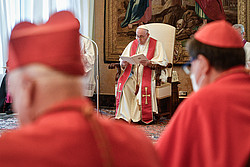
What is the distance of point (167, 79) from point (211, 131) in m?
6.31

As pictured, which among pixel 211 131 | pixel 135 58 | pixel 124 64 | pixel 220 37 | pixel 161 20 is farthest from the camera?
pixel 161 20

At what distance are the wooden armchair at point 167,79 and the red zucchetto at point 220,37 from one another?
5252 mm

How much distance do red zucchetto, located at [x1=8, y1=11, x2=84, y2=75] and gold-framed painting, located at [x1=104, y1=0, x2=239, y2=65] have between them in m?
8.96

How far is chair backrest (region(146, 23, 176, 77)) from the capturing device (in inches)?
332

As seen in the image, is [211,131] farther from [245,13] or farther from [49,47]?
[245,13]

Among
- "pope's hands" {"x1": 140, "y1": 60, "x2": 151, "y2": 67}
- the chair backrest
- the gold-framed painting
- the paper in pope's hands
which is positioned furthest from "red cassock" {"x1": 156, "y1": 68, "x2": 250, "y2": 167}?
the gold-framed painting

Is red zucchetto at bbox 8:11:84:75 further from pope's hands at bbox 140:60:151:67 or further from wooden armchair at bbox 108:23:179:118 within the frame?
wooden armchair at bbox 108:23:179:118

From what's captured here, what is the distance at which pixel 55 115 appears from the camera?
3.61ft

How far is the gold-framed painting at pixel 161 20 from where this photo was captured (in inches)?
390

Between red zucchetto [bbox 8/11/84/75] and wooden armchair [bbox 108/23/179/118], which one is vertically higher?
red zucchetto [bbox 8/11/84/75]

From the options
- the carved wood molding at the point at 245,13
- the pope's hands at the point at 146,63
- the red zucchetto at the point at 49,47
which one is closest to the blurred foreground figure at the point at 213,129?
the red zucchetto at the point at 49,47

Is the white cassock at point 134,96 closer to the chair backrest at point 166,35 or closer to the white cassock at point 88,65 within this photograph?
the chair backrest at point 166,35

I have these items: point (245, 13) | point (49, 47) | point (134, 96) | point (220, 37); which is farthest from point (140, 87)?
point (49, 47)

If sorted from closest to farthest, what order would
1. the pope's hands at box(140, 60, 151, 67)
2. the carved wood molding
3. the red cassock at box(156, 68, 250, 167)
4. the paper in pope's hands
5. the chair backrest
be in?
1. the red cassock at box(156, 68, 250, 167)
2. the paper in pope's hands
3. the pope's hands at box(140, 60, 151, 67)
4. the chair backrest
5. the carved wood molding
